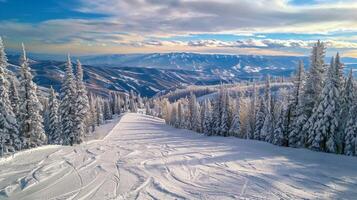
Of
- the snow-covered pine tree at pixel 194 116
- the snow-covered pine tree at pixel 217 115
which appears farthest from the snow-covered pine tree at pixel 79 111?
the snow-covered pine tree at pixel 194 116

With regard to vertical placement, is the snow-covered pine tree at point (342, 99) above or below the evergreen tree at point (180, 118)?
above

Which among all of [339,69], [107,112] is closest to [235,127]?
[339,69]

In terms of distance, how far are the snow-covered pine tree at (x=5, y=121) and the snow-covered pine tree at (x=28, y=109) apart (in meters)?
2.55

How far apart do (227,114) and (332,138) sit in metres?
32.8

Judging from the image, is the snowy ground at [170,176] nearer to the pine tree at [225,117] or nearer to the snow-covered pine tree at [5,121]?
the snow-covered pine tree at [5,121]

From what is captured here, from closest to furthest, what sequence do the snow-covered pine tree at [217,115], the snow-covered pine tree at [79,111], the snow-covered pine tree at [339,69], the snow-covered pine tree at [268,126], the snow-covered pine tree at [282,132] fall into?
1. the snow-covered pine tree at [339,69]
2. the snow-covered pine tree at [282,132]
3. the snow-covered pine tree at [79,111]
4. the snow-covered pine tree at [268,126]
5. the snow-covered pine tree at [217,115]

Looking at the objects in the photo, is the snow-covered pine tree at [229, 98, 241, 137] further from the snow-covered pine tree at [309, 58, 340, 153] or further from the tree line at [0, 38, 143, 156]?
the tree line at [0, 38, 143, 156]

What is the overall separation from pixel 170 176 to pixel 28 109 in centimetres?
Result: 2684

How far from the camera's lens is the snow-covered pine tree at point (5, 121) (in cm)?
3216

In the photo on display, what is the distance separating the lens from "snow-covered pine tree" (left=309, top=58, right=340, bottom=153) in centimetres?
3189

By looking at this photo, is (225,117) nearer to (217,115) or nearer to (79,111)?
(217,115)

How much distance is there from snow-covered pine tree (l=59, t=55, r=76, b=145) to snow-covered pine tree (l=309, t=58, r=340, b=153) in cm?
3186

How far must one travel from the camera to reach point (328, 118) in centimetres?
3222

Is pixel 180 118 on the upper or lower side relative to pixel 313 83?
lower
